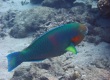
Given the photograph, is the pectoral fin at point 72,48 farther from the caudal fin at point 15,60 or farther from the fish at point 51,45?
the caudal fin at point 15,60

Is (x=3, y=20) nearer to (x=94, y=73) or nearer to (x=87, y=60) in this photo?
(x=87, y=60)

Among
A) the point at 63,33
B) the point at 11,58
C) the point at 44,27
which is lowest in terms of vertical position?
the point at 44,27

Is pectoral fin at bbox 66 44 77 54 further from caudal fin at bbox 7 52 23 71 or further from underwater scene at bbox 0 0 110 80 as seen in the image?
caudal fin at bbox 7 52 23 71

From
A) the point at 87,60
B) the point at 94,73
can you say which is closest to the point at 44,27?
the point at 87,60

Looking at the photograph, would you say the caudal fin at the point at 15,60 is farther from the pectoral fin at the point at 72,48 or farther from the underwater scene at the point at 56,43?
the pectoral fin at the point at 72,48

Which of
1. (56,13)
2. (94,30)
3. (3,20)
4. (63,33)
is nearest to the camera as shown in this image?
(63,33)

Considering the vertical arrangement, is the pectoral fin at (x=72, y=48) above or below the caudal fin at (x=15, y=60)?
above

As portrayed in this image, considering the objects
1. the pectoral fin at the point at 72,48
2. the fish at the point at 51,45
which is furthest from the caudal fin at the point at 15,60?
the pectoral fin at the point at 72,48

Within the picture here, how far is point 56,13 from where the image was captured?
8.20m

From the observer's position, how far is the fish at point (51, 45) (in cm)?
224

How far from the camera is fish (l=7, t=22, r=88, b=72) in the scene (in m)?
2.24

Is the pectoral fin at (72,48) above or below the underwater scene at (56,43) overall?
above

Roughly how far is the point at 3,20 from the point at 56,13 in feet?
8.51


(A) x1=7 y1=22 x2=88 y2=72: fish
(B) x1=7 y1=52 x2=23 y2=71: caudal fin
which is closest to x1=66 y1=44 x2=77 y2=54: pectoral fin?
(A) x1=7 y1=22 x2=88 y2=72: fish
